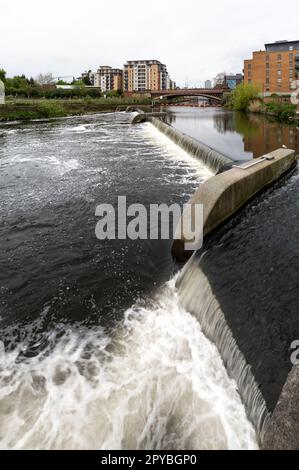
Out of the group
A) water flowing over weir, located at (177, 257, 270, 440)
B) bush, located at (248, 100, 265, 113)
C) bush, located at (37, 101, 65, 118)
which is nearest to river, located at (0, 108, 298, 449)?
water flowing over weir, located at (177, 257, 270, 440)

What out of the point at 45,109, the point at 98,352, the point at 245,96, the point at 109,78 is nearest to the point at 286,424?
the point at 98,352

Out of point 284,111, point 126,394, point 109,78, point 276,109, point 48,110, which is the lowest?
point 126,394

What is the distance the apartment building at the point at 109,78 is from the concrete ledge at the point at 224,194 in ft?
510

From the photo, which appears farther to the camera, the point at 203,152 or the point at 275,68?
the point at 275,68

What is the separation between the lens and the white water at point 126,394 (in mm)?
4527

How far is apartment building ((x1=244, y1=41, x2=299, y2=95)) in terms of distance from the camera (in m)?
67.1

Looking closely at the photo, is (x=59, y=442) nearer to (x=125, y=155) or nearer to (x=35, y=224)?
(x=35, y=224)

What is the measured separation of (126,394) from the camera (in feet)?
16.8

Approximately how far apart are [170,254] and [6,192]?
8559 mm

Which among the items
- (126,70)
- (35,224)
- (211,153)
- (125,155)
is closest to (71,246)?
(35,224)

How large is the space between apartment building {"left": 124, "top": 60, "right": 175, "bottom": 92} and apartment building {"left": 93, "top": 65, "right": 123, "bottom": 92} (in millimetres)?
3292
